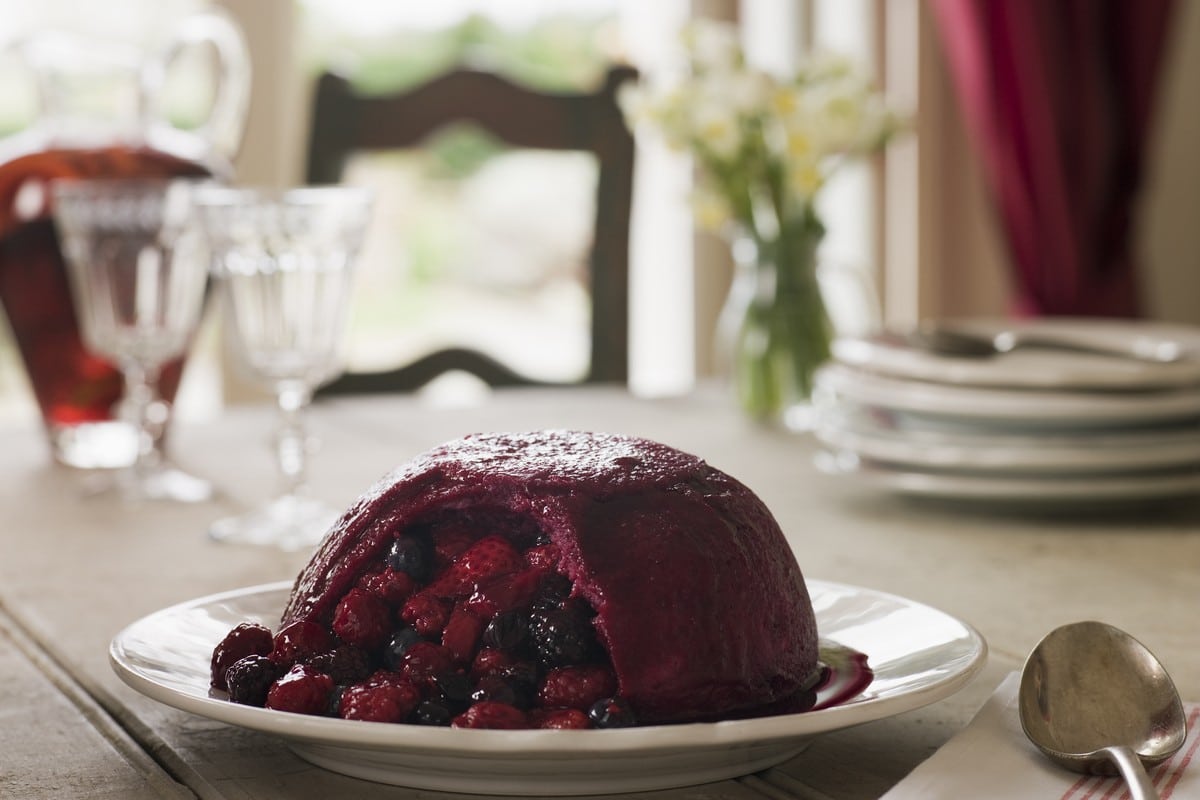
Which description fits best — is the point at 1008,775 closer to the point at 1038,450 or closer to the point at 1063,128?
the point at 1038,450

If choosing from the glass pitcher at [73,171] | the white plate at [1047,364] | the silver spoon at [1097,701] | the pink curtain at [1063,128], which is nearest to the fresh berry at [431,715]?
the silver spoon at [1097,701]

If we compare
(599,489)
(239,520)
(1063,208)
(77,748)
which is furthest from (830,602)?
(1063,208)

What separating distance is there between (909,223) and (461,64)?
1.50 meters

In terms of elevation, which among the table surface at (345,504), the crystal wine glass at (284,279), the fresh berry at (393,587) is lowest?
the table surface at (345,504)

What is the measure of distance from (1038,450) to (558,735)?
0.77 metres

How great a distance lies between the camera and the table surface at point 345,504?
700 mm

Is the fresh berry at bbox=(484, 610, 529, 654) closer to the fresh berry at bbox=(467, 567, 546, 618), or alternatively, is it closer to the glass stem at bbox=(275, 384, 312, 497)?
the fresh berry at bbox=(467, 567, 546, 618)

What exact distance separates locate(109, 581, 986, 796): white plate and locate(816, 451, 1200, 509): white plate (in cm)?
49

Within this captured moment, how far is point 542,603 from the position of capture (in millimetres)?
701

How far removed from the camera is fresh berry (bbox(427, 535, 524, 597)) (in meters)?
0.71

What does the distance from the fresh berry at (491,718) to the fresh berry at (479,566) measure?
8cm

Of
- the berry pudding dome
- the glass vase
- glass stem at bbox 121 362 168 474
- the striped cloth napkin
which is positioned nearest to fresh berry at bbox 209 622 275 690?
the berry pudding dome

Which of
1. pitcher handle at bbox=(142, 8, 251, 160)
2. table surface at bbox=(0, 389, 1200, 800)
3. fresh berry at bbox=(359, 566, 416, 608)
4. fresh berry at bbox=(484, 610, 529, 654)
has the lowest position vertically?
table surface at bbox=(0, 389, 1200, 800)

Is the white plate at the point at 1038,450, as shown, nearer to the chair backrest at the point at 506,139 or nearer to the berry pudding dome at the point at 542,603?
the berry pudding dome at the point at 542,603
